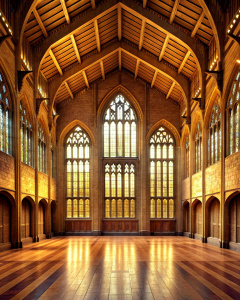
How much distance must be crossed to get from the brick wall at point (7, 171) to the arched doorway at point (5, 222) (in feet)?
2.63

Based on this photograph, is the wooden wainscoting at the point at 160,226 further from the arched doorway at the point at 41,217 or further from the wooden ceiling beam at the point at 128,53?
the wooden ceiling beam at the point at 128,53

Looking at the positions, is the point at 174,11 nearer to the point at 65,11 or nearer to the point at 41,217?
the point at 65,11

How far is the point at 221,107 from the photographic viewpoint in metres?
18.8

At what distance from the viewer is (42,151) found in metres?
26.2

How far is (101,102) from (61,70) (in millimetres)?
5305

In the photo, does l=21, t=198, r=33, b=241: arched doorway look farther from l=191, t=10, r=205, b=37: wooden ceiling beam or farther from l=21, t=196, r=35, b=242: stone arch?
l=191, t=10, r=205, b=37: wooden ceiling beam

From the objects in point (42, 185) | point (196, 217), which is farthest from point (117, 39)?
point (196, 217)

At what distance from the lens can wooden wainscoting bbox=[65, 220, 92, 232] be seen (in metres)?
30.0

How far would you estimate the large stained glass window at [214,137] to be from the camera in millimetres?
20688

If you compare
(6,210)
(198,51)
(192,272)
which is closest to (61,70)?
(198,51)

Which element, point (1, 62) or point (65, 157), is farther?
point (65, 157)

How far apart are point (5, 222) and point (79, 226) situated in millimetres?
12949

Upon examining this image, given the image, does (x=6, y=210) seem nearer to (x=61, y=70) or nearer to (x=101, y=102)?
(x=61, y=70)

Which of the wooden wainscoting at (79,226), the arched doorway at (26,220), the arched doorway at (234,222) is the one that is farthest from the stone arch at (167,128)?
the arched doorway at (234,222)
